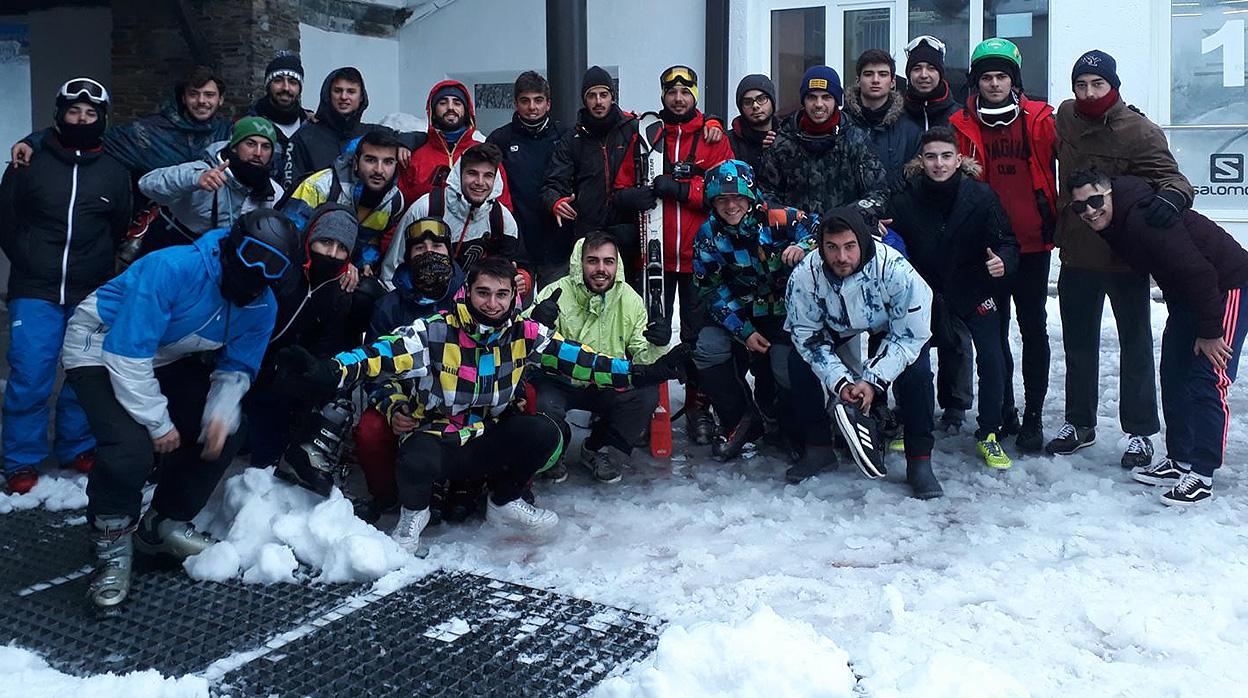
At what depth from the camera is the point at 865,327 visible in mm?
5211

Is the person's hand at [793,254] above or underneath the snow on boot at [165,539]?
above

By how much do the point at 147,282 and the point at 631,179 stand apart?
270cm

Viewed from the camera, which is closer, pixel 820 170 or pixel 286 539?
pixel 286 539

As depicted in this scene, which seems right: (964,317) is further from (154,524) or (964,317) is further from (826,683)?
(154,524)

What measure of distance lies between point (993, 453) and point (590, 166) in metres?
2.40

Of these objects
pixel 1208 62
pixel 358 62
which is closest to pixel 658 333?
pixel 1208 62

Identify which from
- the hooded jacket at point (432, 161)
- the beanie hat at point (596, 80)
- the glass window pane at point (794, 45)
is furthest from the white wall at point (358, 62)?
the beanie hat at point (596, 80)

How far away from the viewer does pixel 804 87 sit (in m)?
5.68

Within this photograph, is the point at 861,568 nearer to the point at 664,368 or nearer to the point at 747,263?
the point at 664,368

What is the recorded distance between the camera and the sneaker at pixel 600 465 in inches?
213

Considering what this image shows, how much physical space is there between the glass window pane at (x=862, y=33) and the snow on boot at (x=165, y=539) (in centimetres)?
778

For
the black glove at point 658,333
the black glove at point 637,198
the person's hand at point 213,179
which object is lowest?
the black glove at point 658,333

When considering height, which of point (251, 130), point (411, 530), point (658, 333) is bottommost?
point (411, 530)

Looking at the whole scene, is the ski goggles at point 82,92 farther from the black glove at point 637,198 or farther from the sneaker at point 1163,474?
the sneaker at point 1163,474
